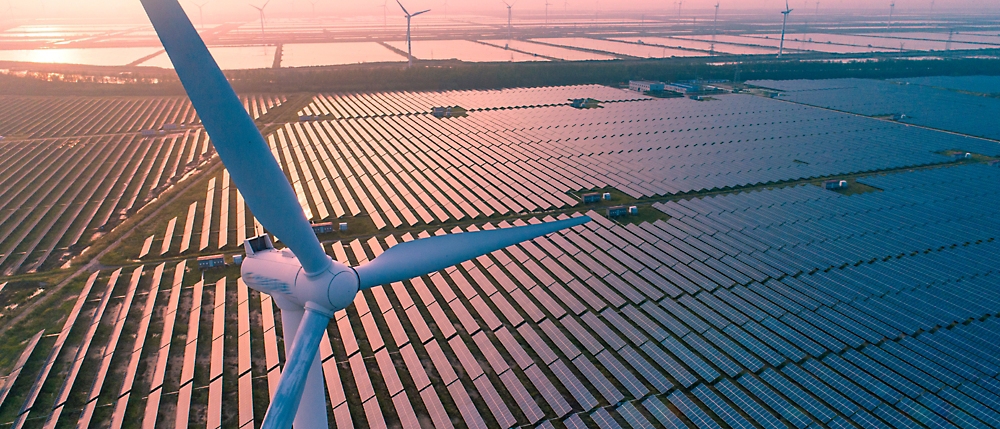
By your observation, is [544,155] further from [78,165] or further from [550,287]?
[78,165]

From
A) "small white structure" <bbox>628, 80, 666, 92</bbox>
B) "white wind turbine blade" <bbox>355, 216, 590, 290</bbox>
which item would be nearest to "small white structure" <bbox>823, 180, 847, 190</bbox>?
"white wind turbine blade" <bbox>355, 216, 590, 290</bbox>

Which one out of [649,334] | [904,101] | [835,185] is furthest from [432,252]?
[904,101]

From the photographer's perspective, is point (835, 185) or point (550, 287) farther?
point (835, 185)

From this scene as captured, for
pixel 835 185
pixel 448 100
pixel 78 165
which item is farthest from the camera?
pixel 448 100

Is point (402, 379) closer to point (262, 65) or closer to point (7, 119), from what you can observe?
point (7, 119)

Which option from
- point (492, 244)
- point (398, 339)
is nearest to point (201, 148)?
point (398, 339)

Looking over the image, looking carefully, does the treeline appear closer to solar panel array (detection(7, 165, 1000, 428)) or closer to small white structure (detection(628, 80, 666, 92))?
small white structure (detection(628, 80, 666, 92))

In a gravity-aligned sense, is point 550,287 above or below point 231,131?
below
